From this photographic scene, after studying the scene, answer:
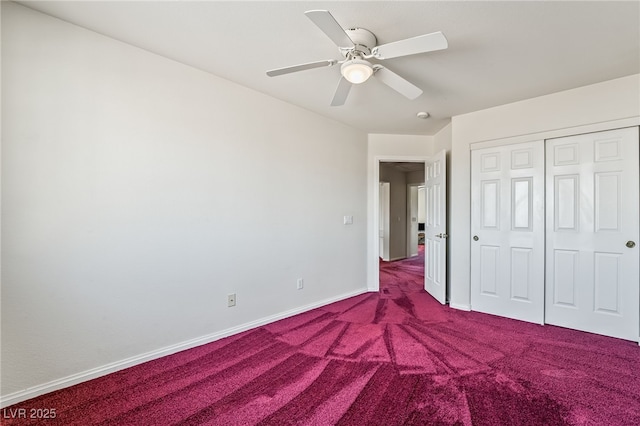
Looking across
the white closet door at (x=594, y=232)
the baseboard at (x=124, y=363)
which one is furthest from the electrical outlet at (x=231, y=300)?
the white closet door at (x=594, y=232)

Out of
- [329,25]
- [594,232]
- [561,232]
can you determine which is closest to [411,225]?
[561,232]

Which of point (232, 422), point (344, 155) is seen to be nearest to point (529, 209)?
point (344, 155)

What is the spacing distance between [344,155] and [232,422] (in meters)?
3.21

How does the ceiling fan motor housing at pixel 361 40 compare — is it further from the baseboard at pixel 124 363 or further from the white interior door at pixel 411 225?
the white interior door at pixel 411 225

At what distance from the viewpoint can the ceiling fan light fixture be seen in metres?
1.89

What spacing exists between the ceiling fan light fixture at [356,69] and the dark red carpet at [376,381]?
2116 millimetres

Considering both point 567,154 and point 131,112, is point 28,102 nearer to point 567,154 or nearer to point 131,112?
point 131,112

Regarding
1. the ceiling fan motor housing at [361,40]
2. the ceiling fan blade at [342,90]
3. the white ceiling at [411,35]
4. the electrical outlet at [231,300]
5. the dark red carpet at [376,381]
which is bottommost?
the dark red carpet at [376,381]

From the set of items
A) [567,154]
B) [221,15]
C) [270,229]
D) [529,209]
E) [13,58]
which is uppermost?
[221,15]

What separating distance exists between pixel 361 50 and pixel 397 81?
0.35 m

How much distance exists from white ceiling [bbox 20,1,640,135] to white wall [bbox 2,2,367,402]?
0.94 feet

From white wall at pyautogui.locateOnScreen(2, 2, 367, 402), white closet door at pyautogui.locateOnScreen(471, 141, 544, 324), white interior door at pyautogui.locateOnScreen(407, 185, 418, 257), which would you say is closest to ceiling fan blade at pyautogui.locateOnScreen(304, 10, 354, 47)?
white wall at pyautogui.locateOnScreen(2, 2, 367, 402)

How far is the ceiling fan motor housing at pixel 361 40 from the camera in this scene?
6.18ft

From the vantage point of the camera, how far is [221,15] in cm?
182
